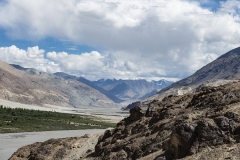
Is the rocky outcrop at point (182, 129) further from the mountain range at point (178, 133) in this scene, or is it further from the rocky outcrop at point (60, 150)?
the rocky outcrop at point (60, 150)

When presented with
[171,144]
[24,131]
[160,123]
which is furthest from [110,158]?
[24,131]

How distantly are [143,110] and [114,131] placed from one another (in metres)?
3.23

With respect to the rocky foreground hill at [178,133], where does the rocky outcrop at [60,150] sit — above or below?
below

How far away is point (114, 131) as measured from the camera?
31.2 metres

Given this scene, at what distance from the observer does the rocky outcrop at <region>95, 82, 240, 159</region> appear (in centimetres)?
1739

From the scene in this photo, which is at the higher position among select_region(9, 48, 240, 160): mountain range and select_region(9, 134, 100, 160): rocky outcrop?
select_region(9, 48, 240, 160): mountain range

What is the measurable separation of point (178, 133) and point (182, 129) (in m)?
0.29

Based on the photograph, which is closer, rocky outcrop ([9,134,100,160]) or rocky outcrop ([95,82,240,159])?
rocky outcrop ([95,82,240,159])

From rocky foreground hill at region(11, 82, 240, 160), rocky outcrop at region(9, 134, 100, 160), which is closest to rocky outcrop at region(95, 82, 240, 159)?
rocky foreground hill at region(11, 82, 240, 160)

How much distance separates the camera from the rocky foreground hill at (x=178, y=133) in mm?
17297

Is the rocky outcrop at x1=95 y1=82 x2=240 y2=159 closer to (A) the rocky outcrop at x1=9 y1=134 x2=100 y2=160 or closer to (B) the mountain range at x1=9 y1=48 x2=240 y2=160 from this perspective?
(B) the mountain range at x1=9 y1=48 x2=240 y2=160

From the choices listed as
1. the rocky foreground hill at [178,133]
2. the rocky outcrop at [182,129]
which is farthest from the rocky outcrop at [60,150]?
the rocky outcrop at [182,129]

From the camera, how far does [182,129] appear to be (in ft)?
58.9

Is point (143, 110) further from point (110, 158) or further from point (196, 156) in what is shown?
point (196, 156)
